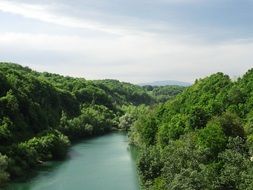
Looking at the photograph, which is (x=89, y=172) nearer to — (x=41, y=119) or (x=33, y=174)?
(x=33, y=174)

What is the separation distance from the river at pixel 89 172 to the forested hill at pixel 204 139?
5851 millimetres

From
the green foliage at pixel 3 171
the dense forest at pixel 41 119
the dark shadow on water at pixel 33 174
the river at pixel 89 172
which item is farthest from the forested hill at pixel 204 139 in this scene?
the dense forest at pixel 41 119

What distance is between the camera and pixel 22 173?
238 feet

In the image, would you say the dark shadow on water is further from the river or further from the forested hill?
the forested hill

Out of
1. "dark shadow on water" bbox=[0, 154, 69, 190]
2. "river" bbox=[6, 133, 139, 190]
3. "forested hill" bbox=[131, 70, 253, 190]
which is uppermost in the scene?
"forested hill" bbox=[131, 70, 253, 190]

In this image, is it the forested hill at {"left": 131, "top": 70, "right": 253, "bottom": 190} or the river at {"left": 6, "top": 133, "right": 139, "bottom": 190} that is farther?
the river at {"left": 6, "top": 133, "right": 139, "bottom": 190}

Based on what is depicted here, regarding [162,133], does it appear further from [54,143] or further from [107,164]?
[54,143]

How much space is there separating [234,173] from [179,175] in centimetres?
546

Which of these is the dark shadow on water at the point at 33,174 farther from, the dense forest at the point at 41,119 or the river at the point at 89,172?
the dense forest at the point at 41,119

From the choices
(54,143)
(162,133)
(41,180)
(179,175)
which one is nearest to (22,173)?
(41,180)

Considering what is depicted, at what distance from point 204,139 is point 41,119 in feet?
190

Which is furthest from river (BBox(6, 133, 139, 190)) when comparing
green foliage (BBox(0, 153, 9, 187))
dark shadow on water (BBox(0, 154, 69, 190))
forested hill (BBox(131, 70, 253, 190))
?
forested hill (BBox(131, 70, 253, 190))

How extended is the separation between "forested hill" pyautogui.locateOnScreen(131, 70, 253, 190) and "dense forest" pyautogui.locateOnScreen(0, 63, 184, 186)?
1911 centimetres

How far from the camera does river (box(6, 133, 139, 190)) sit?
67.0 metres
